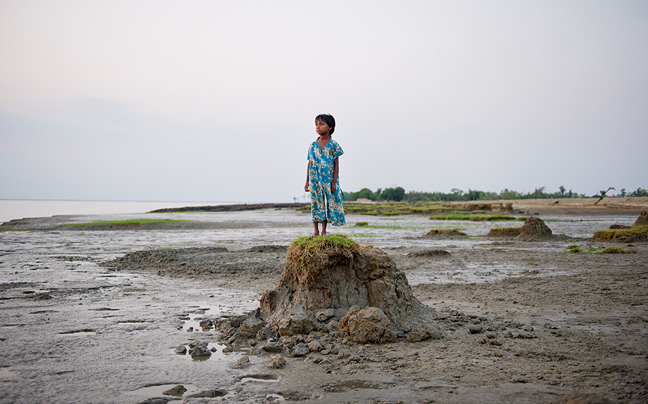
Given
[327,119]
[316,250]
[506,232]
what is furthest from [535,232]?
[316,250]

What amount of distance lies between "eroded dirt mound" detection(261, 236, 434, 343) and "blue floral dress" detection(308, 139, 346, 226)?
94 cm

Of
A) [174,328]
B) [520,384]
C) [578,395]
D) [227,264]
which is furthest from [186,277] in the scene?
[578,395]

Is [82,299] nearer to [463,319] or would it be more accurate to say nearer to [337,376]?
[337,376]

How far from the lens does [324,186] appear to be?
24.3 ft

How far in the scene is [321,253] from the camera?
610 centimetres

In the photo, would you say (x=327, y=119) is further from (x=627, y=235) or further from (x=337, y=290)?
(x=627, y=235)

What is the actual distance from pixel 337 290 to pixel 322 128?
2.86m

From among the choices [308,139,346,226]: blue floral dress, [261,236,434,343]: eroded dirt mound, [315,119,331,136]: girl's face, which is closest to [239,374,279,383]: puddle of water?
[261,236,434,343]: eroded dirt mound

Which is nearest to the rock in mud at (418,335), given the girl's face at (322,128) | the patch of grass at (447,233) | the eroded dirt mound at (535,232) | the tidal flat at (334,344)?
the tidal flat at (334,344)

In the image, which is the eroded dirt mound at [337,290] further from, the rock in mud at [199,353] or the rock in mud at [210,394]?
the rock in mud at [210,394]

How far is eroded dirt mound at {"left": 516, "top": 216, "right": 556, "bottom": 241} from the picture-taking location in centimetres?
2161

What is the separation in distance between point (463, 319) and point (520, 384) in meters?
2.57

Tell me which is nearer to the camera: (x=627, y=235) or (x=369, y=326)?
(x=369, y=326)

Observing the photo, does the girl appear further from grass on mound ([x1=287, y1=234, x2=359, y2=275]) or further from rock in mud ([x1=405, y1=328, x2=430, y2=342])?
rock in mud ([x1=405, y1=328, x2=430, y2=342])
